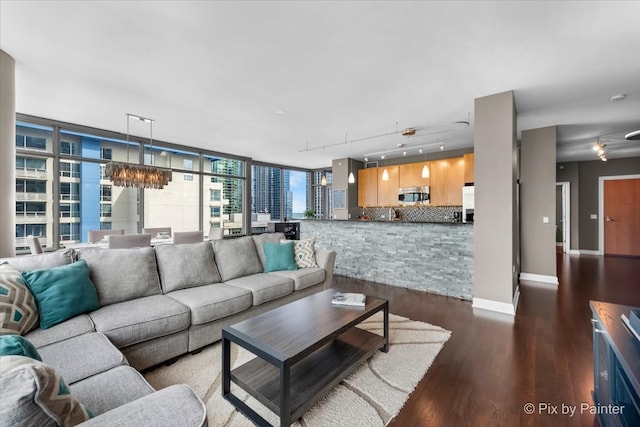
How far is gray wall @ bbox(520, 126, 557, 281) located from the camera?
15.7 feet

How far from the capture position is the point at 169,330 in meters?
2.22

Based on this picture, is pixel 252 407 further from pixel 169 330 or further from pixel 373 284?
pixel 373 284

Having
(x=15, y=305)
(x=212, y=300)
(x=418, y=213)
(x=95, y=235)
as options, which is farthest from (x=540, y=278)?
(x=95, y=235)

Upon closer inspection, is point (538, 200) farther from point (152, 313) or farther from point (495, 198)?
point (152, 313)

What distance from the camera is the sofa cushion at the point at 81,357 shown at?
1.45 m

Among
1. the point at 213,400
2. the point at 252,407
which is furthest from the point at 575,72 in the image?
the point at 213,400

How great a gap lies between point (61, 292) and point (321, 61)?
2.92 meters

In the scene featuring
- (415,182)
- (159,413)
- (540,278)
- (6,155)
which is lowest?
(540,278)

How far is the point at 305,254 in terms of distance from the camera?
3.80 m

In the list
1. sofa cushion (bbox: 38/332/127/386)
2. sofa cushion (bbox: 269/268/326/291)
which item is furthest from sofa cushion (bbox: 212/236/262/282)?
sofa cushion (bbox: 38/332/127/386)

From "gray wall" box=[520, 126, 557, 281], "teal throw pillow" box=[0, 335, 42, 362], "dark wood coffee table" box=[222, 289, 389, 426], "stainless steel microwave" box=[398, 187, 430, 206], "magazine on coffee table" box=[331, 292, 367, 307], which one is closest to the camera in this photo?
"teal throw pillow" box=[0, 335, 42, 362]

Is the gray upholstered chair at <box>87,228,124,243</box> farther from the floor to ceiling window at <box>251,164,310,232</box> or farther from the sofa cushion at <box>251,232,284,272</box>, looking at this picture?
the floor to ceiling window at <box>251,164,310,232</box>

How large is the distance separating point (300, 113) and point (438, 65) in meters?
2.05

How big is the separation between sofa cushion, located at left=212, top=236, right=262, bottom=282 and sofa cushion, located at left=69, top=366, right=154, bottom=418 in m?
1.74
